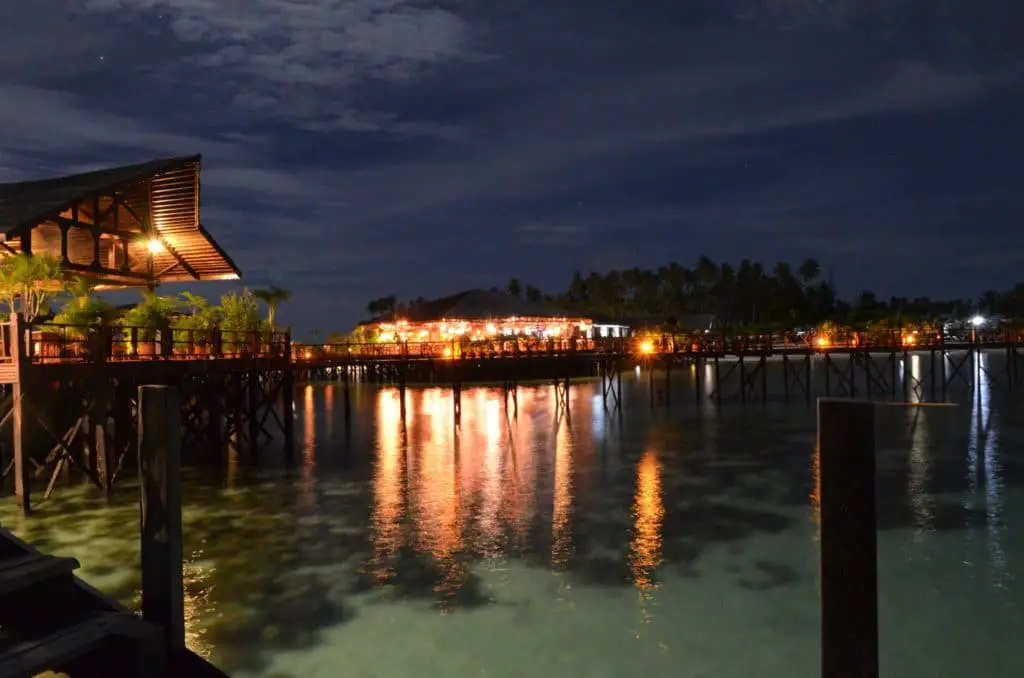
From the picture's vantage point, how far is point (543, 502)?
17.2 m

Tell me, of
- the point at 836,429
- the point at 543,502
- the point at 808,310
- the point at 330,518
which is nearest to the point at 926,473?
the point at 543,502

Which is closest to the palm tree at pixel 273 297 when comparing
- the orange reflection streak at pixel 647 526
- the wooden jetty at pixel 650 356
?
the wooden jetty at pixel 650 356

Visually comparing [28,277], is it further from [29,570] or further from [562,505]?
[29,570]

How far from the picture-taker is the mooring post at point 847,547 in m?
3.85

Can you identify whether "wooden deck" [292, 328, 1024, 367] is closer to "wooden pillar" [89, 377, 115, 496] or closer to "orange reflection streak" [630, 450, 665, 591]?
"wooden pillar" [89, 377, 115, 496]

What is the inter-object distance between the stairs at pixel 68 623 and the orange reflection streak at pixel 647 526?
8124 mm

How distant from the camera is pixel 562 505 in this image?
16875 millimetres

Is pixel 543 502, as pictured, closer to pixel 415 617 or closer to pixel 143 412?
pixel 415 617

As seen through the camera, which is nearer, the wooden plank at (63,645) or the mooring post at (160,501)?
the wooden plank at (63,645)

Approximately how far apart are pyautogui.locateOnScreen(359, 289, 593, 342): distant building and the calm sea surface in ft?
91.8

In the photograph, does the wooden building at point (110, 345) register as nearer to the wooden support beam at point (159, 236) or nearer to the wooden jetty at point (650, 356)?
the wooden support beam at point (159, 236)

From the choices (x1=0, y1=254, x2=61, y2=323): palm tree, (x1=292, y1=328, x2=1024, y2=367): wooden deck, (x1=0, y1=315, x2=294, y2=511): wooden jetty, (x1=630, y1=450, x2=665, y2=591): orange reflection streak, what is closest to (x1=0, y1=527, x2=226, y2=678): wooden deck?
(x1=630, y1=450, x2=665, y2=591): orange reflection streak

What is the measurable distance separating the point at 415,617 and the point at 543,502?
730 cm

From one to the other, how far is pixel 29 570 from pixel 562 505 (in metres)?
13.4
